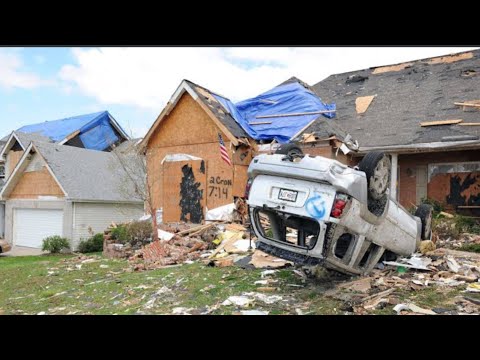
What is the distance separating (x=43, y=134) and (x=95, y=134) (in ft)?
13.4

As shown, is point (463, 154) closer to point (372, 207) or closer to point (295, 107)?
point (295, 107)

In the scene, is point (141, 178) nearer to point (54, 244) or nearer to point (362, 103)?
point (54, 244)

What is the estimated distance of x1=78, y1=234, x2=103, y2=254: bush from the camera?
19.5 meters

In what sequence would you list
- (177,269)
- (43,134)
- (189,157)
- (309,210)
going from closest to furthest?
(309,210) < (177,269) < (189,157) < (43,134)

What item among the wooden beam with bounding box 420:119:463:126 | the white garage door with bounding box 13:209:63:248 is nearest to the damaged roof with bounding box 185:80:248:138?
the wooden beam with bounding box 420:119:463:126

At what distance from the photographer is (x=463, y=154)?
14.1 m

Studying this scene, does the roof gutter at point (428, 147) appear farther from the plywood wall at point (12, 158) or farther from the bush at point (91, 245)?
the plywood wall at point (12, 158)

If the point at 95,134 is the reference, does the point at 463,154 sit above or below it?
below

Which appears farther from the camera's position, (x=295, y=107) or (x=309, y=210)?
(x=295, y=107)

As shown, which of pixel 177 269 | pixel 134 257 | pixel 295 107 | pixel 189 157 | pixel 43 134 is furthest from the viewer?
pixel 43 134
